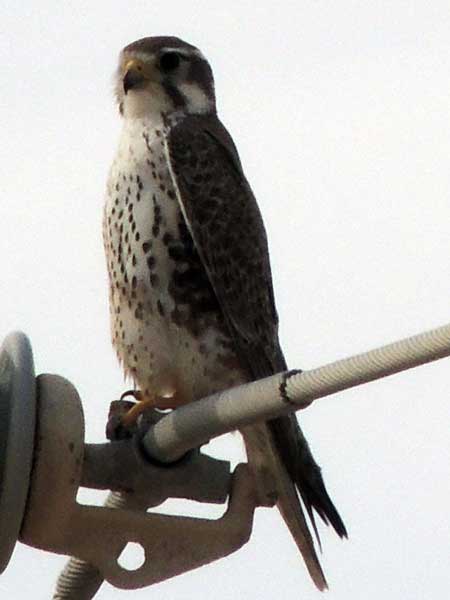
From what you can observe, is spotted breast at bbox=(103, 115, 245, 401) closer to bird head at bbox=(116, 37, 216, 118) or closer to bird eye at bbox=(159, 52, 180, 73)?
bird head at bbox=(116, 37, 216, 118)

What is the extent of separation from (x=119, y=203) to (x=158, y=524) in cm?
213

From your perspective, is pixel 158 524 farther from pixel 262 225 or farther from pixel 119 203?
pixel 262 225

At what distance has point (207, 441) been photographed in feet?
14.8

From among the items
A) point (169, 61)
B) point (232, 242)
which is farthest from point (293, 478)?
point (169, 61)

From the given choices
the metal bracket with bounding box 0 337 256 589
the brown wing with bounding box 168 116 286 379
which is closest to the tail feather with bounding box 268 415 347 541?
the brown wing with bounding box 168 116 286 379

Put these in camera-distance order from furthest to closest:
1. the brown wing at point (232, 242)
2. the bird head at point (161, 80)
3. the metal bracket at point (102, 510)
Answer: the bird head at point (161, 80)
the brown wing at point (232, 242)
the metal bracket at point (102, 510)

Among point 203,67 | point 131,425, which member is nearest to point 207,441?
point 131,425

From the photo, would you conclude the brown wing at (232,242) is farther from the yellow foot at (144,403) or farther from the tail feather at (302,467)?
the yellow foot at (144,403)

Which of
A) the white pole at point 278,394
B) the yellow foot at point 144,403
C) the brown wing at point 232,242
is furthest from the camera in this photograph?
the brown wing at point 232,242

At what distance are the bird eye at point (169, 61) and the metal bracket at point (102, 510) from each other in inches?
108

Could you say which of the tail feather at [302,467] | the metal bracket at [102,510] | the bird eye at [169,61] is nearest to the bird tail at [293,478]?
the tail feather at [302,467]

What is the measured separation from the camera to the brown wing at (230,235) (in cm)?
654

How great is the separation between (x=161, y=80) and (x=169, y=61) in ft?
0.44

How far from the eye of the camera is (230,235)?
22.2 feet
